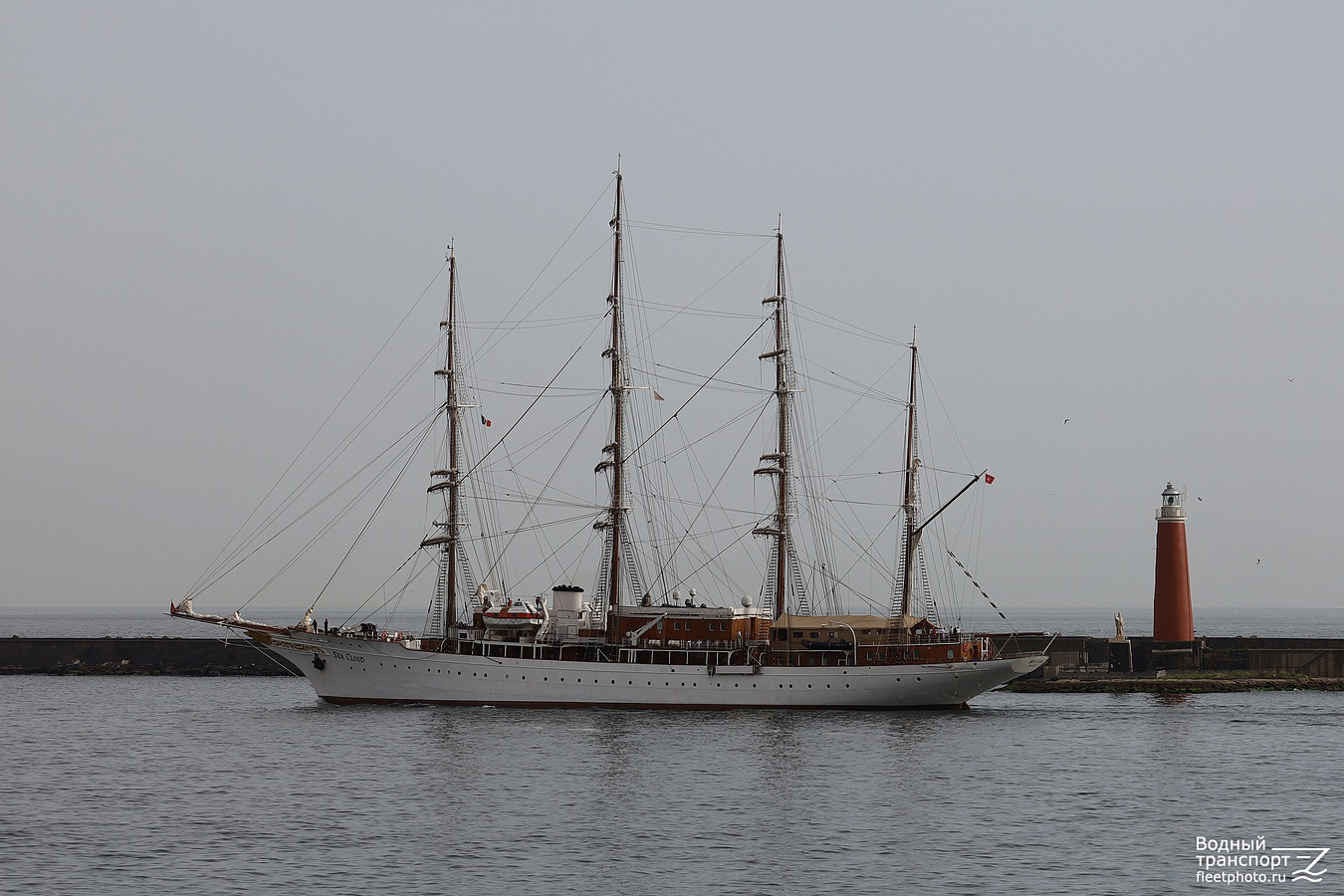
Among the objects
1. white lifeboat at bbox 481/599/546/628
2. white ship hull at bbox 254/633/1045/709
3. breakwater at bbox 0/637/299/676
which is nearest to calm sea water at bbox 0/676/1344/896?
white ship hull at bbox 254/633/1045/709

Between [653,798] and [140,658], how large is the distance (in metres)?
55.2

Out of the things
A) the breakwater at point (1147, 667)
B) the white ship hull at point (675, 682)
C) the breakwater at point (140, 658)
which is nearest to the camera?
the white ship hull at point (675, 682)

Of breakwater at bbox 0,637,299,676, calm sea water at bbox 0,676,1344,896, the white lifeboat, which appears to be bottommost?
calm sea water at bbox 0,676,1344,896

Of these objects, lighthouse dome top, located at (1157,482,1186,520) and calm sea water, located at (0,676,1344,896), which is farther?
lighthouse dome top, located at (1157,482,1186,520)

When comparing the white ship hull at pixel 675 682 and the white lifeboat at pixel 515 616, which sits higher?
the white lifeboat at pixel 515 616

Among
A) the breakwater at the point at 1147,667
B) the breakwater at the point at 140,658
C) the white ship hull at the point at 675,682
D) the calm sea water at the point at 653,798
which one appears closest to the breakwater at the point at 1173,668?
the breakwater at the point at 1147,667

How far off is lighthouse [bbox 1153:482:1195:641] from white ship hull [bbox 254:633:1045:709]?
540 inches

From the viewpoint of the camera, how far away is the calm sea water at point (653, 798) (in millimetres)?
30844

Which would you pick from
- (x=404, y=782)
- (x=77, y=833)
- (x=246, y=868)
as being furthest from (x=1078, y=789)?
(x=77, y=833)

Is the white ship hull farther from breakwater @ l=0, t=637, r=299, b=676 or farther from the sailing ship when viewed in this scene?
breakwater @ l=0, t=637, r=299, b=676

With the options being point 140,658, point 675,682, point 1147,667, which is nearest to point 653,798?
point 675,682

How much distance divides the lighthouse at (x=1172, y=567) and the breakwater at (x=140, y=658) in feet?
164

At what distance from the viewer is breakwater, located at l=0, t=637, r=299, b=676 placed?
8212 cm

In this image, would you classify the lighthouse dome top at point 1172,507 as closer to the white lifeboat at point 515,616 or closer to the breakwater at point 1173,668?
the breakwater at point 1173,668
